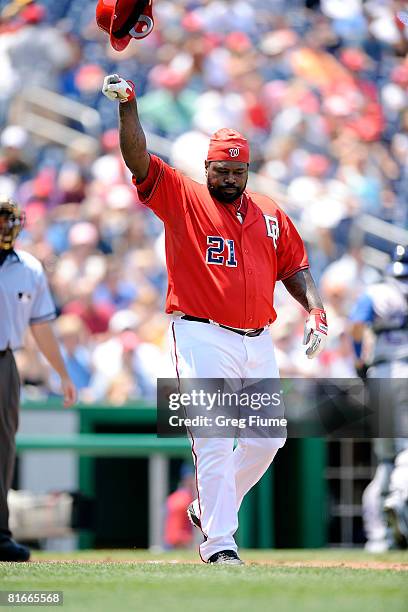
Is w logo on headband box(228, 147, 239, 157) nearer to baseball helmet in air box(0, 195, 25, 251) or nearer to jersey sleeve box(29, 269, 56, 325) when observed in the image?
baseball helmet in air box(0, 195, 25, 251)

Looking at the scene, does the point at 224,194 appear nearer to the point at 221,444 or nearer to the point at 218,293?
the point at 218,293

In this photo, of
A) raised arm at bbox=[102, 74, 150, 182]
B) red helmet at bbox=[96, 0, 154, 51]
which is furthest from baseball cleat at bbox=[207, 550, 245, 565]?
red helmet at bbox=[96, 0, 154, 51]

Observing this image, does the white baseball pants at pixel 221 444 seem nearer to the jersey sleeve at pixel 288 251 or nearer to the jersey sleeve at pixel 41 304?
the jersey sleeve at pixel 288 251

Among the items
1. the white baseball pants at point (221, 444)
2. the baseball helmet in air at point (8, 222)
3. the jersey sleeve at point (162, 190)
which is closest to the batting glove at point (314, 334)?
the white baseball pants at point (221, 444)

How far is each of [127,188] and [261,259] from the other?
6934 millimetres

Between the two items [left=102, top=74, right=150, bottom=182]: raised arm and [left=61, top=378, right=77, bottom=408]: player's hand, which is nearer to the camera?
[left=102, top=74, right=150, bottom=182]: raised arm

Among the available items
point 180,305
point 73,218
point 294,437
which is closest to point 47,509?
point 294,437

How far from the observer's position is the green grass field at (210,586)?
457 cm

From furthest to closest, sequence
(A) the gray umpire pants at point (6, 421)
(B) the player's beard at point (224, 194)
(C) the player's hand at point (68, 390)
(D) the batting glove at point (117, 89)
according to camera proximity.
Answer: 1. (C) the player's hand at point (68, 390)
2. (A) the gray umpire pants at point (6, 421)
3. (B) the player's beard at point (224, 194)
4. (D) the batting glove at point (117, 89)

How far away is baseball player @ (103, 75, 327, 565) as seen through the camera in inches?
239

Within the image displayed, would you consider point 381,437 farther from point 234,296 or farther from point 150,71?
point 150,71

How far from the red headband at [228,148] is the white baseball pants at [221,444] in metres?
0.77

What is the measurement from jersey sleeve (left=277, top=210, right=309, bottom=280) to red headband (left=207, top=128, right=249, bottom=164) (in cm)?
46

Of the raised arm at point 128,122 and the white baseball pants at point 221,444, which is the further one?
the white baseball pants at point 221,444
